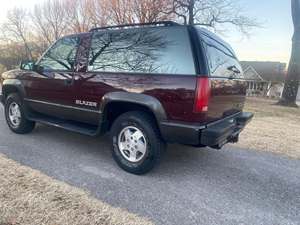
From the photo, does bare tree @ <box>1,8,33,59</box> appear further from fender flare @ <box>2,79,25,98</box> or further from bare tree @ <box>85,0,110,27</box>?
fender flare @ <box>2,79,25,98</box>

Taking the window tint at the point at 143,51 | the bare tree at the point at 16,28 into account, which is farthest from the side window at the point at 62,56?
the bare tree at the point at 16,28

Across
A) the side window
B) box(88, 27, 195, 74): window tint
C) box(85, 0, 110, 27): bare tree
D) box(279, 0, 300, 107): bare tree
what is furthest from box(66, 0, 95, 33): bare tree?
box(88, 27, 195, 74): window tint

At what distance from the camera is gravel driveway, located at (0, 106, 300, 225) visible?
8.21 feet

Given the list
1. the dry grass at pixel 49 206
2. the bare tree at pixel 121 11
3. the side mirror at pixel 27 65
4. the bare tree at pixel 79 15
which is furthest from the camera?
the bare tree at pixel 79 15

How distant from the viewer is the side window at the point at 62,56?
401 centimetres

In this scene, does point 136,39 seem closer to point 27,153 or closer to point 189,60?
point 189,60

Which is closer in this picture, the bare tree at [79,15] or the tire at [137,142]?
the tire at [137,142]

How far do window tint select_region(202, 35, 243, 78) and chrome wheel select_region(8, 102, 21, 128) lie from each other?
3.80 metres

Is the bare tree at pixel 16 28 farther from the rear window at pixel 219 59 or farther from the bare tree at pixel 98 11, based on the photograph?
the rear window at pixel 219 59

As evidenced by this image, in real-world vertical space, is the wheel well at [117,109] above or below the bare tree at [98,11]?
below

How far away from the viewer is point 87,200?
2592mm

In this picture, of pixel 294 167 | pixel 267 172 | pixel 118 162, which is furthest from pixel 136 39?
pixel 294 167

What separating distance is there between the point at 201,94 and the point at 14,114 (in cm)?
397

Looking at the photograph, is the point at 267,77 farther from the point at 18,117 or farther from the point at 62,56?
the point at 18,117
